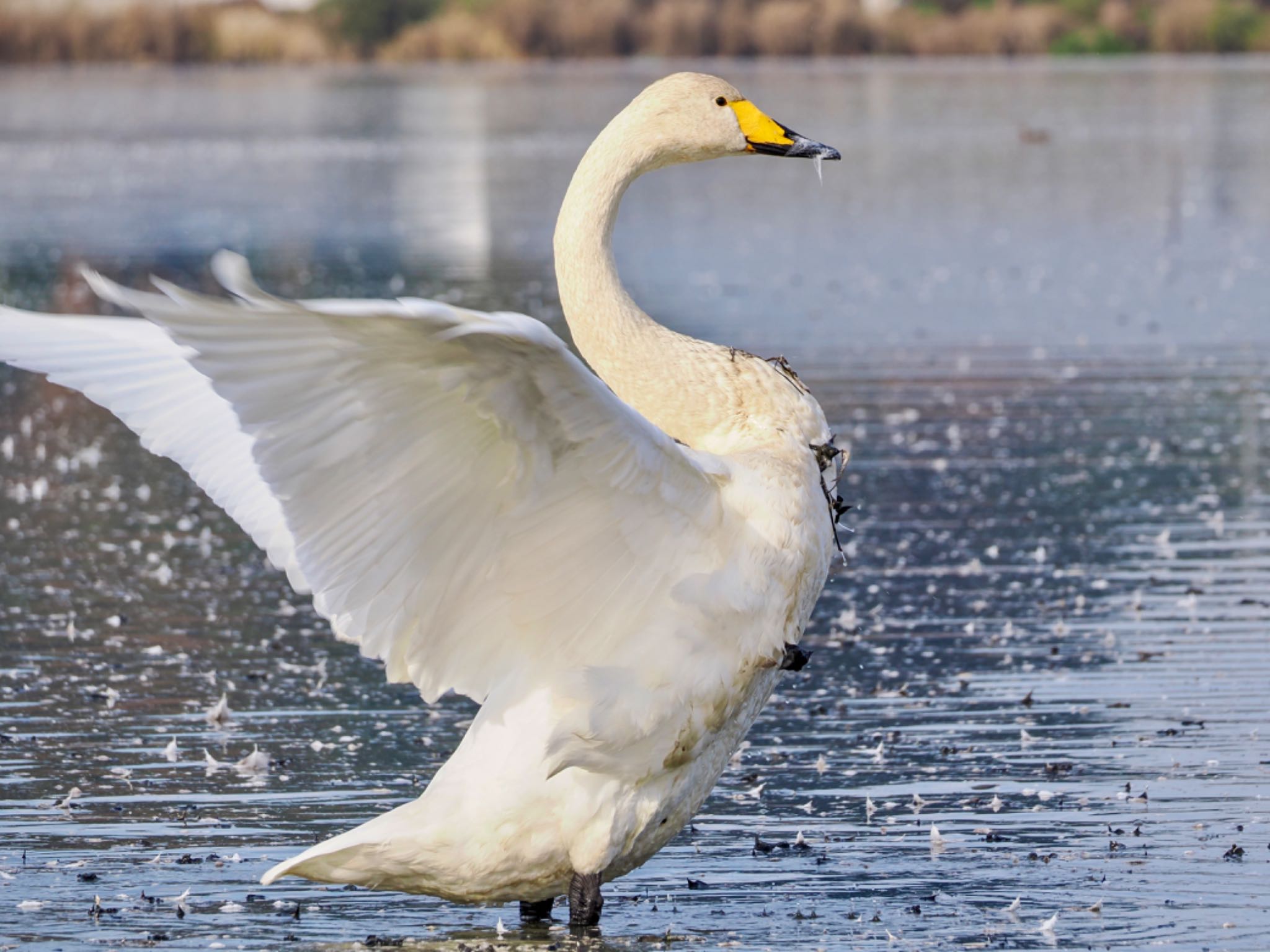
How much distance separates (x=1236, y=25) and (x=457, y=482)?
2729 inches

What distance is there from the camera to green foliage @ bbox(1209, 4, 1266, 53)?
69938 millimetres

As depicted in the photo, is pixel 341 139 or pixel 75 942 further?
pixel 341 139

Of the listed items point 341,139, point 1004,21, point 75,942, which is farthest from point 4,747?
point 1004,21

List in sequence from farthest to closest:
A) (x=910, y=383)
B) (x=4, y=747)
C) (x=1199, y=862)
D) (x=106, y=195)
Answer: (x=106, y=195) < (x=910, y=383) < (x=4, y=747) < (x=1199, y=862)

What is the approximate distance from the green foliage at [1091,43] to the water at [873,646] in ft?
166

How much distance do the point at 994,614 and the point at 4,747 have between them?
13.4 feet

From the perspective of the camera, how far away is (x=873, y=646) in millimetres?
8758

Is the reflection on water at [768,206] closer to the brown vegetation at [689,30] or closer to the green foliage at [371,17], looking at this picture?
the brown vegetation at [689,30]

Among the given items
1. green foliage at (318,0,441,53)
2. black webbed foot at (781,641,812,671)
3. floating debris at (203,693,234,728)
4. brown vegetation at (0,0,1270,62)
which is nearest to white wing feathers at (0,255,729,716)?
black webbed foot at (781,641,812,671)

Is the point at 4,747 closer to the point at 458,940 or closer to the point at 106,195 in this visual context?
the point at 458,940

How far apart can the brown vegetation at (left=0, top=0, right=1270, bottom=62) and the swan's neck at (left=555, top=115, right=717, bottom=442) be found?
6628 centimetres

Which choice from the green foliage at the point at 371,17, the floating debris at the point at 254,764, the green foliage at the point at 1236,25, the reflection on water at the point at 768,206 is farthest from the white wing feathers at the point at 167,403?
the green foliage at the point at 371,17

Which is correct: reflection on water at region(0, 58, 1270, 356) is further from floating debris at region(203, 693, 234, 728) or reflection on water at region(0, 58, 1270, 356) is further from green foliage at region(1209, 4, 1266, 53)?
green foliage at region(1209, 4, 1266, 53)

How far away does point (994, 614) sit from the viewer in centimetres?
915
